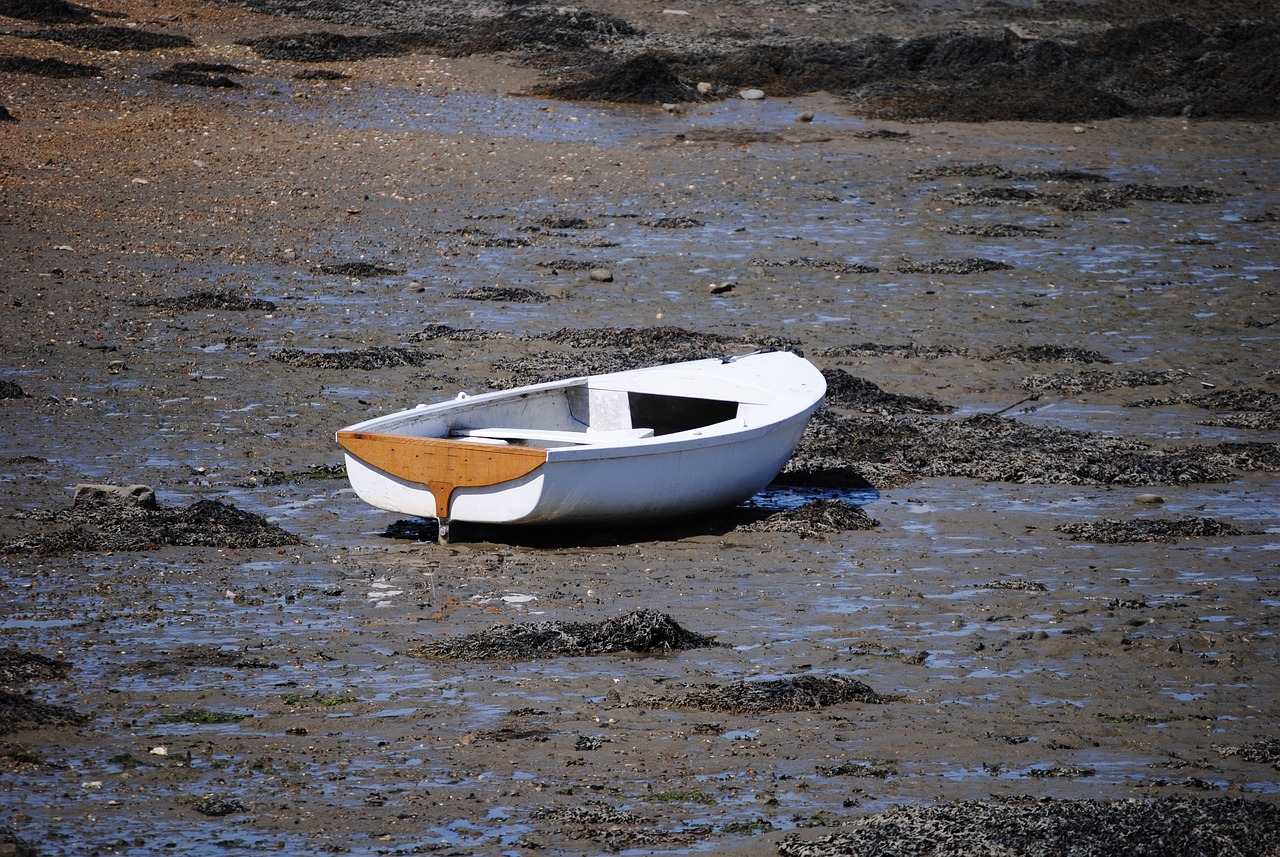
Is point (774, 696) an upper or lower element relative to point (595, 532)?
upper

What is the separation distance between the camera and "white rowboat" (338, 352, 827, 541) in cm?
880

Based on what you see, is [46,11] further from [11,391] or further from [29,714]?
[29,714]

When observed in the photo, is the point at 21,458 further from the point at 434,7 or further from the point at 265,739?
the point at 434,7

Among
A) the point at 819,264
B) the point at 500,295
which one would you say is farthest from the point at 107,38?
the point at 819,264

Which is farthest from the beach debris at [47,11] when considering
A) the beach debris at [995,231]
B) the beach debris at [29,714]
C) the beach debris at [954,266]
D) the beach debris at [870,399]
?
the beach debris at [29,714]

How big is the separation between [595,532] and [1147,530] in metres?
3.44

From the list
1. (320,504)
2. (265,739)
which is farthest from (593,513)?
(265,739)

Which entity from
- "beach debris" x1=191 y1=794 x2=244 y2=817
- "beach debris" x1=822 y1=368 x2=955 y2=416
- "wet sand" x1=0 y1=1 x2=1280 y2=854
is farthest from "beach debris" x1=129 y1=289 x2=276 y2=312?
"beach debris" x1=191 y1=794 x2=244 y2=817

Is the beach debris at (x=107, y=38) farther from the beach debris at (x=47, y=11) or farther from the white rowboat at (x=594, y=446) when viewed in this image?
the white rowboat at (x=594, y=446)

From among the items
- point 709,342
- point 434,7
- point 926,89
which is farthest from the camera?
point 434,7

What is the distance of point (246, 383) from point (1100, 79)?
21.1 m

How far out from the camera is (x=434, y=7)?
30.7m

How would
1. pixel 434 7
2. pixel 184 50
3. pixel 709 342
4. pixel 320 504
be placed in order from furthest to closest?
pixel 434 7
pixel 184 50
pixel 709 342
pixel 320 504

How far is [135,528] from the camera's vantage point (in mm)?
8805
